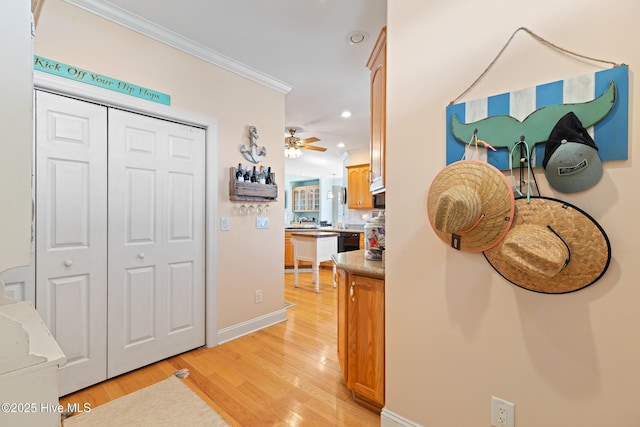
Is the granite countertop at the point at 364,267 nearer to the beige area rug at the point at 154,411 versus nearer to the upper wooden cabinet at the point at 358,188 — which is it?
the beige area rug at the point at 154,411

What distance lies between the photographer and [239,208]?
2.81 meters

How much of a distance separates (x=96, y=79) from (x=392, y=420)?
2814 mm

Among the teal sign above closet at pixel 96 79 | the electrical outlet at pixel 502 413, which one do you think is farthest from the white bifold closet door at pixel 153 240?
the electrical outlet at pixel 502 413

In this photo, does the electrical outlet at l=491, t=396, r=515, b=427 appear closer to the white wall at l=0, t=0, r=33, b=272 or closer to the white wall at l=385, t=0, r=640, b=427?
the white wall at l=385, t=0, r=640, b=427

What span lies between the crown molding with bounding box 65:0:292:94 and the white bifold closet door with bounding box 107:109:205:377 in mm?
632

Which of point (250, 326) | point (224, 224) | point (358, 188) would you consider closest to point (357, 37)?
point (224, 224)

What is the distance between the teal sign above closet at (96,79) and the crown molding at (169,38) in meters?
0.42

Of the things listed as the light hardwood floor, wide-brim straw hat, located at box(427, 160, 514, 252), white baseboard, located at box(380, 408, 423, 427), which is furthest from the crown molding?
white baseboard, located at box(380, 408, 423, 427)

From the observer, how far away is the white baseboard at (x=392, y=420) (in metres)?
1.48

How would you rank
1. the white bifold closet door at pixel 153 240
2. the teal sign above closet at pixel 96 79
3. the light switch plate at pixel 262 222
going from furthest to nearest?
the light switch plate at pixel 262 222 → the white bifold closet door at pixel 153 240 → the teal sign above closet at pixel 96 79

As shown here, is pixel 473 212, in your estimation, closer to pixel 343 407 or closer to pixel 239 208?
pixel 343 407

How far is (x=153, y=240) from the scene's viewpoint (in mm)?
2273

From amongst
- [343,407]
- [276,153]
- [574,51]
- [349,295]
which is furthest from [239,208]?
[574,51]

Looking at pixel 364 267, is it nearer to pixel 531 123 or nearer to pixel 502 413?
pixel 502 413
